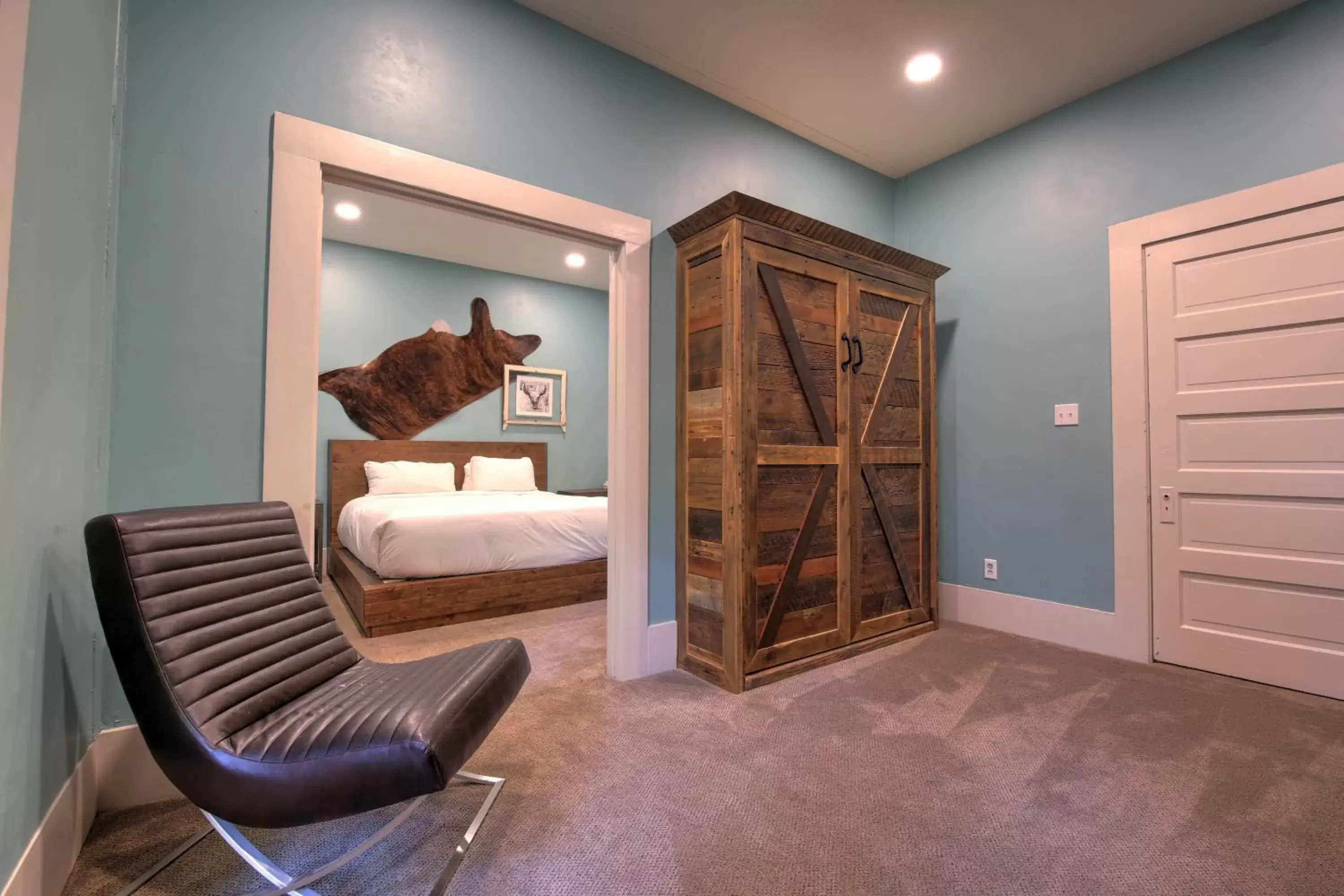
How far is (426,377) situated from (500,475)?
1.20 meters

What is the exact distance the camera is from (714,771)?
71.4 inches

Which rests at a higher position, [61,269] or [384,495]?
[61,269]

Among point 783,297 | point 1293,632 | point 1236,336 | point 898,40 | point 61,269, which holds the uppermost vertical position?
point 898,40

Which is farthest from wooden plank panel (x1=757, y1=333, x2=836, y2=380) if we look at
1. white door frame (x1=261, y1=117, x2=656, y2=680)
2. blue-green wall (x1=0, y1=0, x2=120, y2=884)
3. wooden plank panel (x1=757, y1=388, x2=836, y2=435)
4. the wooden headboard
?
the wooden headboard

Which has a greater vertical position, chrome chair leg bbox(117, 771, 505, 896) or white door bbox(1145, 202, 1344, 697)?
white door bbox(1145, 202, 1344, 697)

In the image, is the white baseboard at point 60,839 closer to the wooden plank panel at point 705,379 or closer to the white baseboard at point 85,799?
the white baseboard at point 85,799

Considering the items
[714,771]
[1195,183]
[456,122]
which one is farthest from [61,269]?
[1195,183]

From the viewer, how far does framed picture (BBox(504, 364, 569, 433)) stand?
621 centimetres

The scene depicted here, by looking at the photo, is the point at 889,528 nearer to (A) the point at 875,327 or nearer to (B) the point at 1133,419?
(A) the point at 875,327

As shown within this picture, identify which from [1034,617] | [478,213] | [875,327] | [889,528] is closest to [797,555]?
[889,528]

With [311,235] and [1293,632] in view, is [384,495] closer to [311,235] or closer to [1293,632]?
[311,235]

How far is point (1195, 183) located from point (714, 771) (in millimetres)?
3262

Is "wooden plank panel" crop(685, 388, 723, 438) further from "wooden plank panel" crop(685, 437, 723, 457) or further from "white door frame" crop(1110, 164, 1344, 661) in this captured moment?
"white door frame" crop(1110, 164, 1344, 661)

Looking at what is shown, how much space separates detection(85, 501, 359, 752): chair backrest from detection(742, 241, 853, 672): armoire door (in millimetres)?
1550
